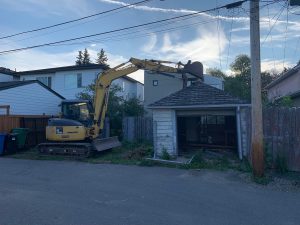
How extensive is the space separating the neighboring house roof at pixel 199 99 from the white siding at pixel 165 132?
47 cm

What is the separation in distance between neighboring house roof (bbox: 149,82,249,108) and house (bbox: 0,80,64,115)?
11.9 meters

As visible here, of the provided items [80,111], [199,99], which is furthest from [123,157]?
[199,99]

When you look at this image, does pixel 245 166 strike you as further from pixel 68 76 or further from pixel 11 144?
pixel 68 76

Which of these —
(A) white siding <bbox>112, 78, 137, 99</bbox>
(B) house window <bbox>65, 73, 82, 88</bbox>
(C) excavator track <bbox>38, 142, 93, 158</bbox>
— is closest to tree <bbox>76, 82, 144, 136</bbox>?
(B) house window <bbox>65, 73, 82, 88</bbox>

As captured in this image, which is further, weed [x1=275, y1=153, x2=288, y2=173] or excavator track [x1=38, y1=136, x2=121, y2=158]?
excavator track [x1=38, y1=136, x2=121, y2=158]

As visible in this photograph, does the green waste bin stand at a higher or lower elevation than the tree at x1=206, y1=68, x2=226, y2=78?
lower

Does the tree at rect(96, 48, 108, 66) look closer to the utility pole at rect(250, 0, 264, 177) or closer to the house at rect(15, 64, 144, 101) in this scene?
the house at rect(15, 64, 144, 101)

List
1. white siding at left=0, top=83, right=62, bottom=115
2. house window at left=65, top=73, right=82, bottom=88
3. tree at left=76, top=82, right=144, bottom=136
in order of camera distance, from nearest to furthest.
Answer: white siding at left=0, top=83, right=62, bottom=115 → tree at left=76, top=82, right=144, bottom=136 → house window at left=65, top=73, right=82, bottom=88

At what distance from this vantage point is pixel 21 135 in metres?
17.9

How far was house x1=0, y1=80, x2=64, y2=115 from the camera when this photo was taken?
21669 millimetres

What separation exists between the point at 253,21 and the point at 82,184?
25.2 feet

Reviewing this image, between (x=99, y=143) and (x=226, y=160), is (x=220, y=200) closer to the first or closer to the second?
(x=226, y=160)

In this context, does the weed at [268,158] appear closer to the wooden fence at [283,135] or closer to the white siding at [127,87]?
the wooden fence at [283,135]

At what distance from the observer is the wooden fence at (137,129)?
20281 mm
